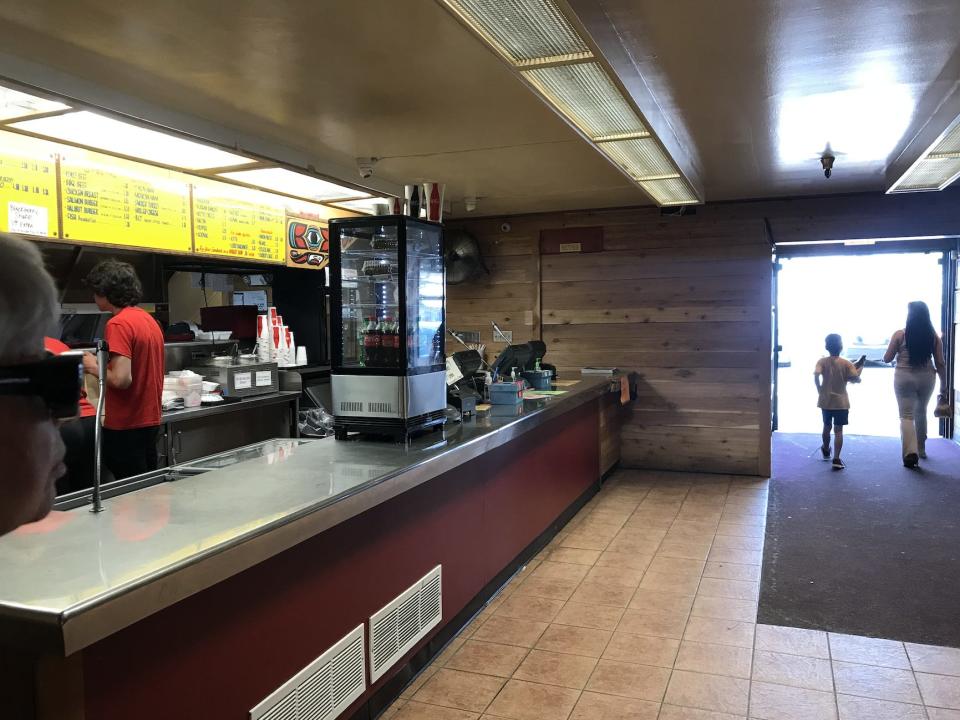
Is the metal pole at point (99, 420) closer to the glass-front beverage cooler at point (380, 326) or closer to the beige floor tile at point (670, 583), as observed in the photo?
the glass-front beverage cooler at point (380, 326)

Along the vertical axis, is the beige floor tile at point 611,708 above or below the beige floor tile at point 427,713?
below

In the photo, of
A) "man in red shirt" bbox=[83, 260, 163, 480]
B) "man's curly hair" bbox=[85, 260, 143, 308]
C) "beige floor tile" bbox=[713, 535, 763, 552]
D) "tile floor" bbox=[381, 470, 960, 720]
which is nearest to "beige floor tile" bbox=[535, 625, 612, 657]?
"tile floor" bbox=[381, 470, 960, 720]

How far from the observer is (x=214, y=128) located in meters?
4.09

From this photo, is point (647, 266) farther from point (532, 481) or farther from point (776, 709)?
point (776, 709)

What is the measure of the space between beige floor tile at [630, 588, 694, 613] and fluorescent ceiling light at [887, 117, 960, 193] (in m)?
2.77

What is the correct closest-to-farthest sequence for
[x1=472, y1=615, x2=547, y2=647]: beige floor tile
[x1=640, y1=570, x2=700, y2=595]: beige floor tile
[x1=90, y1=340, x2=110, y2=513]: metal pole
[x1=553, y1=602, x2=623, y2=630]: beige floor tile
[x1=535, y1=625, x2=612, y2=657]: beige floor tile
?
[x1=90, y1=340, x2=110, y2=513]: metal pole → [x1=535, y1=625, x2=612, y2=657]: beige floor tile → [x1=472, y1=615, x2=547, y2=647]: beige floor tile → [x1=553, y1=602, x2=623, y2=630]: beige floor tile → [x1=640, y1=570, x2=700, y2=595]: beige floor tile

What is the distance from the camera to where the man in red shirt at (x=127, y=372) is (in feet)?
12.3

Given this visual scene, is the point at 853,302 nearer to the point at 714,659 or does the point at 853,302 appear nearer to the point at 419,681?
the point at 714,659

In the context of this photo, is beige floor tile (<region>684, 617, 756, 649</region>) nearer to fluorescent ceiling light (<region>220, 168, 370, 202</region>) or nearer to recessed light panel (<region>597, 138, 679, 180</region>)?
recessed light panel (<region>597, 138, 679, 180</region>)

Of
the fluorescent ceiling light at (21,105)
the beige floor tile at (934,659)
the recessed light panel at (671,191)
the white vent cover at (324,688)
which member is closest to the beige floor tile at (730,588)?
the beige floor tile at (934,659)

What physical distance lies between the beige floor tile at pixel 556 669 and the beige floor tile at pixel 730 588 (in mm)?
1105

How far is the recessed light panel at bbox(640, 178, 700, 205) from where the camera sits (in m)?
5.19

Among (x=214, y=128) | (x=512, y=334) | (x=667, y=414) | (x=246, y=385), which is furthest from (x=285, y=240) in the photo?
(x=667, y=414)

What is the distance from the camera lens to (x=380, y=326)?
3.35 meters
